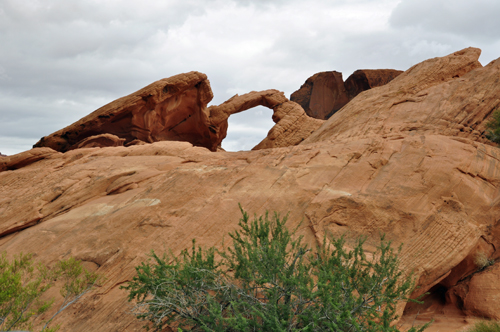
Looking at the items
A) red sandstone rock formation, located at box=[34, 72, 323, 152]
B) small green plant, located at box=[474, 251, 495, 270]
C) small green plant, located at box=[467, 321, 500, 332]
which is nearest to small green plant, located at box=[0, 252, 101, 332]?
small green plant, located at box=[467, 321, 500, 332]

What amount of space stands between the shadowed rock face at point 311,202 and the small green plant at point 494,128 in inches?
10.7

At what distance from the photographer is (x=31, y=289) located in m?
6.89

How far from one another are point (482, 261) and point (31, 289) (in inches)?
421

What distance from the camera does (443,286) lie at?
9.84 metres

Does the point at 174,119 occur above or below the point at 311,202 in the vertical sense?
above

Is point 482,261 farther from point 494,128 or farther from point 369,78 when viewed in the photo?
point 369,78

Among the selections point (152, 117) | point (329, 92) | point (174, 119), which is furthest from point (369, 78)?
point (152, 117)

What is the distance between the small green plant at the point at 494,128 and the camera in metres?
11.1

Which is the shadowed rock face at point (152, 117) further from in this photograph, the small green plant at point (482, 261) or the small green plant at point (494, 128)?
the small green plant at point (482, 261)

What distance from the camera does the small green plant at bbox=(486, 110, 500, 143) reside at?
11.1 meters

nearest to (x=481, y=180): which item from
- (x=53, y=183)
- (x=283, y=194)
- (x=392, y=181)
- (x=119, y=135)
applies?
(x=392, y=181)

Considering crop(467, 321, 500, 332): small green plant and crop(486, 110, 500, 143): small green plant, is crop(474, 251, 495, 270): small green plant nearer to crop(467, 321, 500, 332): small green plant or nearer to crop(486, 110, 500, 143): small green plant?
crop(467, 321, 500, 332): small green plant

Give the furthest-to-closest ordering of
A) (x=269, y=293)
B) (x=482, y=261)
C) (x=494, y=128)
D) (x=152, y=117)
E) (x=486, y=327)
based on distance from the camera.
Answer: (x=152, y=117) → (x=494, y=128) → (x=482, y=261) → (x=486, y=327) → (x=269, y=293)

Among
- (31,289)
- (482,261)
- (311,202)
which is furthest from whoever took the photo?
(482,261)
